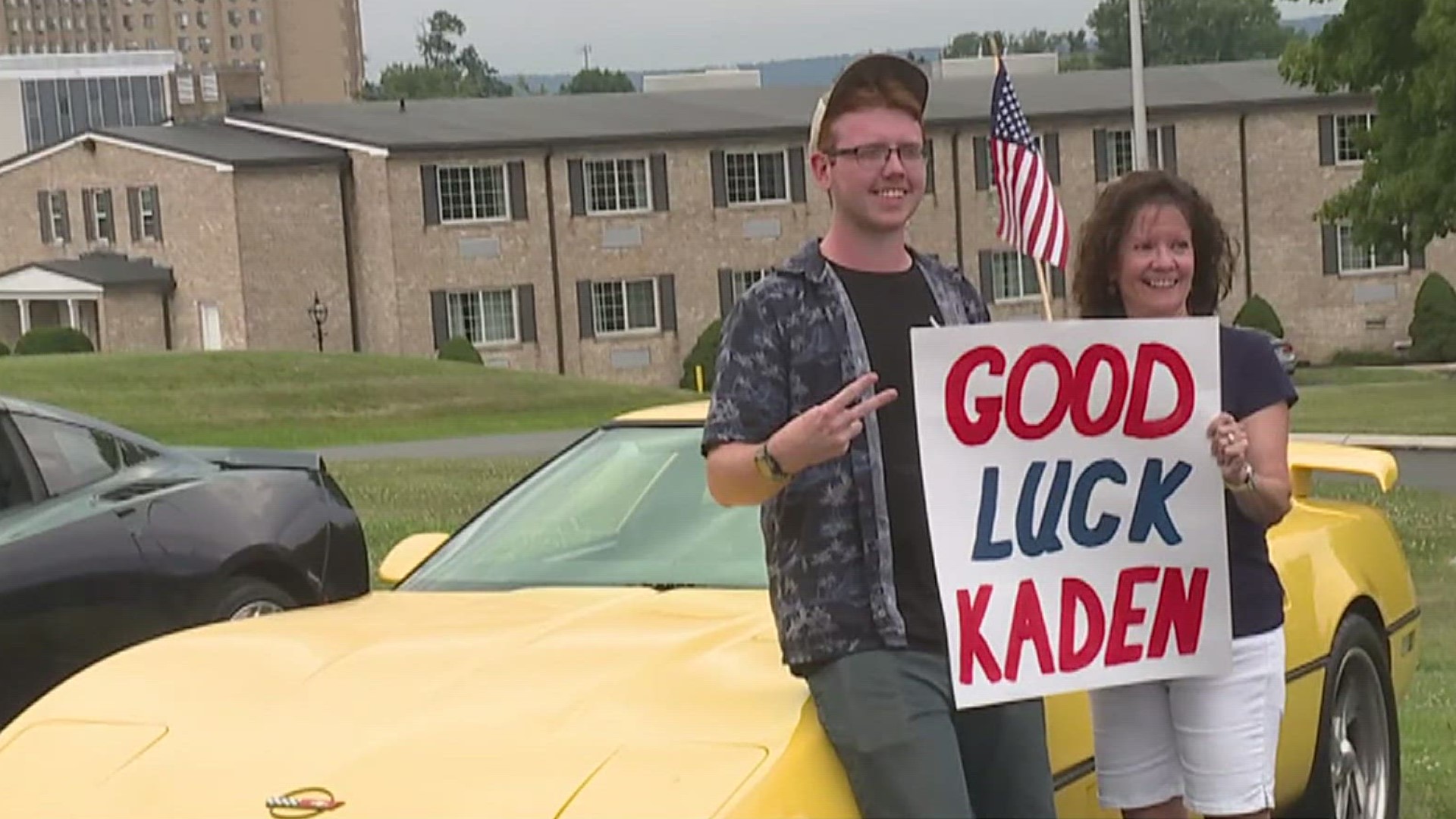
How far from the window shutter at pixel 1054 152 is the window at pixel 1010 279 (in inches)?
85.8

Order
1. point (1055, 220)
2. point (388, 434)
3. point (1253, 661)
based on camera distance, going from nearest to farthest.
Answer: point (1253, 661)
point (1055, 220)
point (388, 434)

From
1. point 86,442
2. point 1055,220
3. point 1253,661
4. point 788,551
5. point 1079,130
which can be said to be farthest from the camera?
point 1079,130

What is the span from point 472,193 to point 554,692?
44420 mm

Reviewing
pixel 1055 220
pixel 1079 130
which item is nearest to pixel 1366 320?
pixel 1079 130

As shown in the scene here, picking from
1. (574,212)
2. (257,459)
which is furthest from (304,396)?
(257,459)

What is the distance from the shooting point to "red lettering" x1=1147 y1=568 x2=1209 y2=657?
4.06 metres

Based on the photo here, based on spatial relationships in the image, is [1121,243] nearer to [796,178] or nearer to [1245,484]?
[1245,484]

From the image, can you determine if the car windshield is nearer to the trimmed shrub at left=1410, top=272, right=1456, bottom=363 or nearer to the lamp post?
the lamp post

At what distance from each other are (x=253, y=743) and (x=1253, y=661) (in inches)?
75.7

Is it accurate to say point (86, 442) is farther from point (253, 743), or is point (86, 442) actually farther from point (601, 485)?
point (253, 743)

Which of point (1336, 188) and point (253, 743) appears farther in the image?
point (1336, 188)

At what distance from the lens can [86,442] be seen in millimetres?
7680

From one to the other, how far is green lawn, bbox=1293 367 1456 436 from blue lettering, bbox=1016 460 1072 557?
76.2 feet

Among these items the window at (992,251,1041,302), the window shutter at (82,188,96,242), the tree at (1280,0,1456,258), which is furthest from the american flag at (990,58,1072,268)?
the window shutter at (82,188,96,242)
